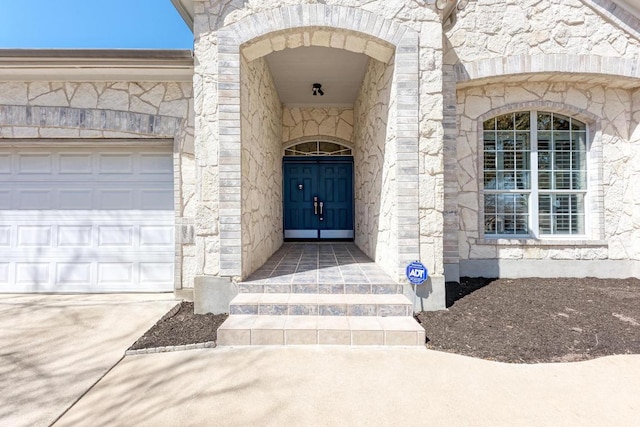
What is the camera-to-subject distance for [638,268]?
15.8 feet

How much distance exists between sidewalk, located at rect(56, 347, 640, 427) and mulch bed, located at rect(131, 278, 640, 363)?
0.61ft

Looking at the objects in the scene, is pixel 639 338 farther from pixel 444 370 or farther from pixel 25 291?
pixel 25 291

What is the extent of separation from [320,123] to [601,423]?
657 centimetres

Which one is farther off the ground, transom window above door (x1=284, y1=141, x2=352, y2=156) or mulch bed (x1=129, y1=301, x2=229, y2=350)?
transom window above door (x1=284, y1=141, x2=352, y2=156)

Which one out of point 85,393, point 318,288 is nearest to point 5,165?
point 85,393

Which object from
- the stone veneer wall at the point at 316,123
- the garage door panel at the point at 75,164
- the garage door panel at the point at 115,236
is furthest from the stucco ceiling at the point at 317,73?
the garage door panel at the point at 115,236

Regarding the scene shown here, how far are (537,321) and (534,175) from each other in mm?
2813

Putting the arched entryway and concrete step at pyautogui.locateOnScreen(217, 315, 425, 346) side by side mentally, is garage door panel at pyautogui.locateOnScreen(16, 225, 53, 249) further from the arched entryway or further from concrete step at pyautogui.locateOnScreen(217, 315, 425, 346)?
the arched entryway

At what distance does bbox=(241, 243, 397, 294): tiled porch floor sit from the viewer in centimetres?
339

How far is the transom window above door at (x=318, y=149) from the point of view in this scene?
7.33m

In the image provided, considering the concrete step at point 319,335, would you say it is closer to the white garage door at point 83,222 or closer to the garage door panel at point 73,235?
the white garage door at point 83,222

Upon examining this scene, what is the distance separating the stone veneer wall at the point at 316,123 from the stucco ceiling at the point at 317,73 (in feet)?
0.75

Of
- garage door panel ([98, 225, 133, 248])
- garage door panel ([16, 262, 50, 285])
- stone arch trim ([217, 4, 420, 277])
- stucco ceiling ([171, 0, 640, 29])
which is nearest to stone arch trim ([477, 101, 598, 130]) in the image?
stucco ceiling ([171, 0, 640, 29])

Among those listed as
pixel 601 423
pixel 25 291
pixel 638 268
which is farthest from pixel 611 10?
pixel 25 291
